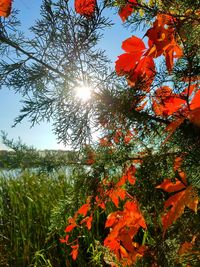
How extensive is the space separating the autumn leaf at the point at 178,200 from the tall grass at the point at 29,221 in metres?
1.29

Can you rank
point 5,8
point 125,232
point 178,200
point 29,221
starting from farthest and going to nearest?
point 29,221, point 125,232, point 5,8, point 178,200

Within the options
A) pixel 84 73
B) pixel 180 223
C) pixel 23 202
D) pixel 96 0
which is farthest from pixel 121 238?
pixel 23 202

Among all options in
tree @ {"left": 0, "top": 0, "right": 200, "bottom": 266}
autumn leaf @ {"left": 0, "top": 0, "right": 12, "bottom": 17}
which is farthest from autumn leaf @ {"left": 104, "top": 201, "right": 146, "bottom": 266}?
autumn leaf @ {"left": 0, "top": 0, "right": 12, "bottom": 17}

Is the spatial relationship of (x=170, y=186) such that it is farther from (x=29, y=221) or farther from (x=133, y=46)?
(x=29, y=221)

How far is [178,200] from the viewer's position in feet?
3.87

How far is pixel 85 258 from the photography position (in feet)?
9.20

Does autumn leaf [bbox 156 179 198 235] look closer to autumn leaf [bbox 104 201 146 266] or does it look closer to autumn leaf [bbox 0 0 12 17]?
autumn leaf [bbox 104 201 146 266]

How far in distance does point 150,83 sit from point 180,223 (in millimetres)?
863

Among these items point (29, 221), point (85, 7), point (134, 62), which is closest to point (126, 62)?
point (134, 62)

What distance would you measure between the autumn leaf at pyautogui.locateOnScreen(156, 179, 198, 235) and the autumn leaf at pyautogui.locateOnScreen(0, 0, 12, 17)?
33.2 inches

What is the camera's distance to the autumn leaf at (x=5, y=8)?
1262 mm

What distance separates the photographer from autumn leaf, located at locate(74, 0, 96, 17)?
123 centimetres

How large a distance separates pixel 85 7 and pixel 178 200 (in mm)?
754

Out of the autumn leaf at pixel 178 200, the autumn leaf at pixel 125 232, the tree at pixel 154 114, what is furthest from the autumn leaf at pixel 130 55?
the autumn leaf at pixel 125 232
